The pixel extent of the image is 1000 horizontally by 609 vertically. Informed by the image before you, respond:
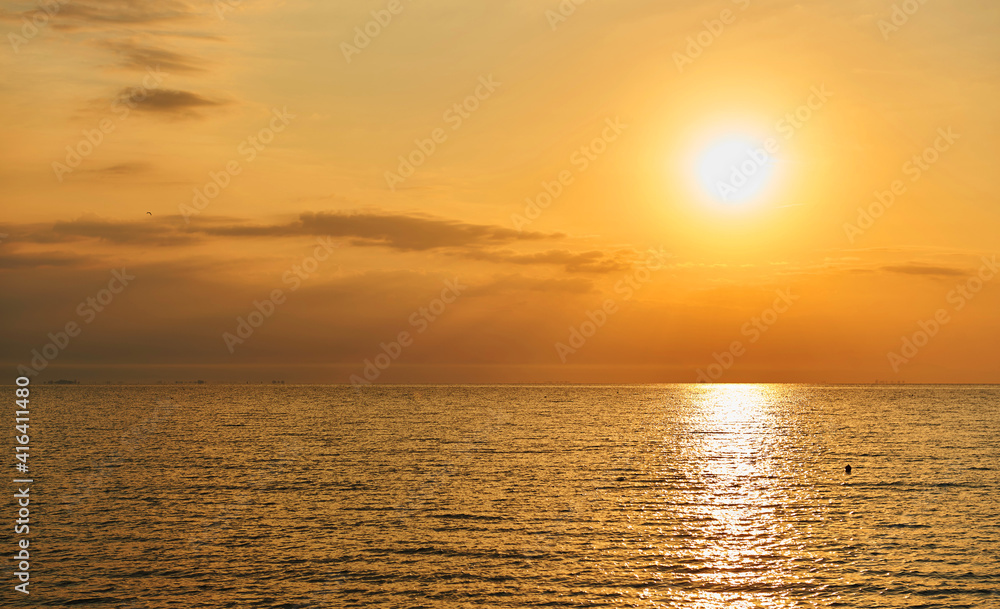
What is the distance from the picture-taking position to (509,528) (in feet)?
208

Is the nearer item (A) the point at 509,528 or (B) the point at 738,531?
(A) the point at 509,528

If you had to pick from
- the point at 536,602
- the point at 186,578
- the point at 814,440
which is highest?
the point at 814,440

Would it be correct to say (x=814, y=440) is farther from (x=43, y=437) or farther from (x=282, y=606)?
(x=43, y=437)

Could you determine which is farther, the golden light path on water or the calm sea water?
the golden light path on water

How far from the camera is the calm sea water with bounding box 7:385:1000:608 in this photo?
47156 mm

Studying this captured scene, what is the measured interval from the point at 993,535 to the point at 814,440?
96102 millimetres

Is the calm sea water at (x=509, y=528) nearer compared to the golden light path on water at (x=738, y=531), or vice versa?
the calm sea water at (x=509, y=528)

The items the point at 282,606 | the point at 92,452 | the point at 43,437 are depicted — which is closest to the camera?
the point at 282,606

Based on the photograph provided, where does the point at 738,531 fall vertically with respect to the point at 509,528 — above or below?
below

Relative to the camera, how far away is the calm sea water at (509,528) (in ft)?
155

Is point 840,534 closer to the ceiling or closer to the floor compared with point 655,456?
closer to the floor

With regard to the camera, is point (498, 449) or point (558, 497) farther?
point (498, 449)

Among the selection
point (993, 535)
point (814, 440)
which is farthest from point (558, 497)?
point (814, 440)

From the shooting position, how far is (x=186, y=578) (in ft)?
162
